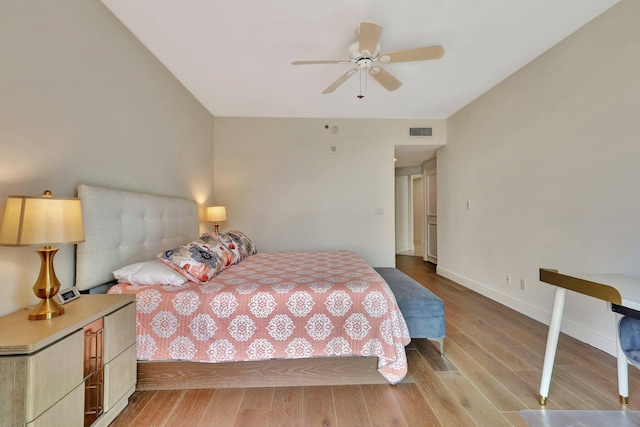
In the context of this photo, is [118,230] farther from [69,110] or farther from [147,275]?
[69,110]

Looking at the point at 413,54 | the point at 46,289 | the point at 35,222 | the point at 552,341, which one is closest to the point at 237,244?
the point at 46,289

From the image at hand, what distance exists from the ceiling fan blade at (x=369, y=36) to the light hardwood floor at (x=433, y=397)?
92.8 inches

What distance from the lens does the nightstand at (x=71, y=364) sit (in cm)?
90

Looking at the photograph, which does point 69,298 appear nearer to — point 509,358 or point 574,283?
point 574,283

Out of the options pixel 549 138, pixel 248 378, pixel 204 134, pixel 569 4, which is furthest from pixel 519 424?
pixel 204 134

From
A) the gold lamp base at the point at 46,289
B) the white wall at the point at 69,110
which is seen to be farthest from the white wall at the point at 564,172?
the white wall at the point at 69,110

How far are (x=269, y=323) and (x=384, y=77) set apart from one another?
223 cm

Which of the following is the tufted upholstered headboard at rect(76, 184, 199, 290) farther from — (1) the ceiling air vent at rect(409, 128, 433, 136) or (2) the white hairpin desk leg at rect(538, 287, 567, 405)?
(1) the ceiling air vent at rect(409, 128, 433, 136)

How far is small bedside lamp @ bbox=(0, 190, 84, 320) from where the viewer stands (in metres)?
1.03

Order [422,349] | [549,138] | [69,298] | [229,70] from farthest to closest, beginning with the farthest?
1. [229,70]
2. [549,138]
3. [422,349]
4. [69,298]

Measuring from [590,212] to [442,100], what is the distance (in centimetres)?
211

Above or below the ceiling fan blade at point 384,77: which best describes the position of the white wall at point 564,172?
below

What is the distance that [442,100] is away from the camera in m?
3.48

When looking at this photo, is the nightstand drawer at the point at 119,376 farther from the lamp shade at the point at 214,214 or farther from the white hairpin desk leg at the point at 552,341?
the white hairpin desk leg at the point at 552,341
